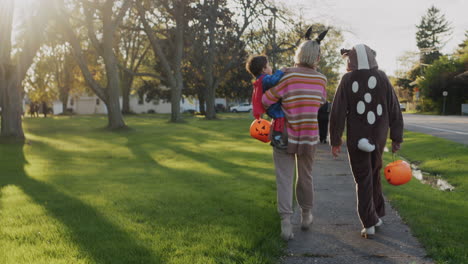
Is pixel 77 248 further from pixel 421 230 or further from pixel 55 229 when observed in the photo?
pixel 421 230

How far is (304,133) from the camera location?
165 inches

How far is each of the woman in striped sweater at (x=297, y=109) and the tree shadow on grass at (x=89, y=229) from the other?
4.59 ft

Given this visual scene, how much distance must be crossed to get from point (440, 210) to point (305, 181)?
2.01 metres

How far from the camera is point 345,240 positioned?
166 inches

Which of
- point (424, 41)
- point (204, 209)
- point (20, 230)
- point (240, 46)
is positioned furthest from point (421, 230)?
point (424, 41)

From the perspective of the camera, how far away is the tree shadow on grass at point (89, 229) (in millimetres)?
3801

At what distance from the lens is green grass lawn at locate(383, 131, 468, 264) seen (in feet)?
12.6

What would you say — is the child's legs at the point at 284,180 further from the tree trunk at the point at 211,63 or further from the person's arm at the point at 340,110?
the tree trunk at the point at 211,63

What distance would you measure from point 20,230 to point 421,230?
4287 millimetres

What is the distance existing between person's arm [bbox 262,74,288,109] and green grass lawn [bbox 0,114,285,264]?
4.44 ft

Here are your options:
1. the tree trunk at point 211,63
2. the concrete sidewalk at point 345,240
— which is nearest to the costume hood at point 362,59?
the concrete sidewalk at point 345,240

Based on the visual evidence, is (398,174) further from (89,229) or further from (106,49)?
(106,49)

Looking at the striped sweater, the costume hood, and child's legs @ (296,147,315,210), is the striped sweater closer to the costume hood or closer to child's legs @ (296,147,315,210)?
child's legs @ (296,147,315,210)

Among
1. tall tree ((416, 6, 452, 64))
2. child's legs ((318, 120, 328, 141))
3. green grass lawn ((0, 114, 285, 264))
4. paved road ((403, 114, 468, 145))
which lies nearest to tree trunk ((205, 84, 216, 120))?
paved road ((403, 114, 468, 145))
